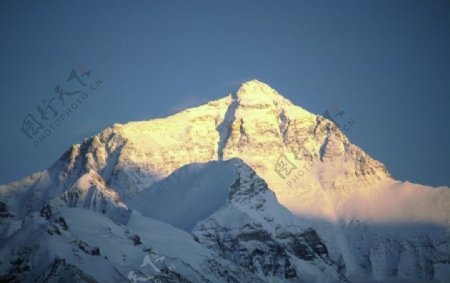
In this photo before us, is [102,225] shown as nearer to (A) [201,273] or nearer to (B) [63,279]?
(A) [201,273]

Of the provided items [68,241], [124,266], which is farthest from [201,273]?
[68,241]

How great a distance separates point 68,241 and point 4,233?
2034 centimetres

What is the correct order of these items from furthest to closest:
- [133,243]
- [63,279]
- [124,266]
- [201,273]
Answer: [201,273], [133,243], [124,266], [63,279]

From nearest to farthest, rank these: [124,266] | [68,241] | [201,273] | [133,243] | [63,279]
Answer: [63,279]
[68,241]
[124,266]
[133,243]
[201,273]

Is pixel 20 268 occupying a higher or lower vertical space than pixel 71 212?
lower

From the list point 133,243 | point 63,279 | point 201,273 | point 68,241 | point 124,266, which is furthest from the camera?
point 201,273

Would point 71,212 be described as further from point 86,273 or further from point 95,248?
point 86,273

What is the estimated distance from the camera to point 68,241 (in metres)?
146

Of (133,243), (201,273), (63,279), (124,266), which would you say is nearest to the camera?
(63,279)

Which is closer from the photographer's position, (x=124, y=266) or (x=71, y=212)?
(x=124, y=266)

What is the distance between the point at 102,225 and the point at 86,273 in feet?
128

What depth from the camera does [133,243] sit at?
172250 mm

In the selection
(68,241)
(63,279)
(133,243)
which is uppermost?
(133,243)

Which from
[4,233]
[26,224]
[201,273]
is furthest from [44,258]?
[201,273]
